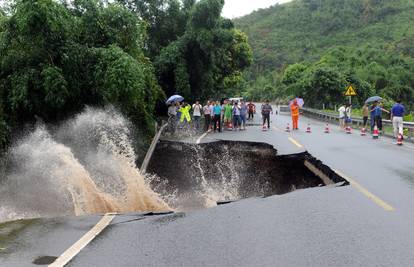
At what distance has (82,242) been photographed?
5.34 meters

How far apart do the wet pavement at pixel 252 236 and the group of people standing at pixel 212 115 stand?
17072 mm

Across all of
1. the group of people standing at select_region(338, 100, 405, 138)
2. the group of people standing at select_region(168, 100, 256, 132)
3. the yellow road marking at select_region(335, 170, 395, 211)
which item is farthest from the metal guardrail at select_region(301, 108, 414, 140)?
the yellow road marking at select_region(335, 170, 395, 211)

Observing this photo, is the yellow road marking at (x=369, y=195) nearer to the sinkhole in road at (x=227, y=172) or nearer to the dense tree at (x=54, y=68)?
the sinkhole in road at (x=227, y=172)

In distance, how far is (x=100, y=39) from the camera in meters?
17.6

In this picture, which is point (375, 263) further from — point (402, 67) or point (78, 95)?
point (402, 67)

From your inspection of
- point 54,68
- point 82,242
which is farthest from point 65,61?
point 82,242

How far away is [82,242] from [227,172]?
1100 centimetres

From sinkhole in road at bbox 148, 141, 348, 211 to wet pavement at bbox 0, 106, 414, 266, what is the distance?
3.43m

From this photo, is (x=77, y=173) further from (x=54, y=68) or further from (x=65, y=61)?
(x=65, y=61)

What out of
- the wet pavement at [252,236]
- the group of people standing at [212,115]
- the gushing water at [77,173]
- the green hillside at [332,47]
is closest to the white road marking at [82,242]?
the wet pavement at [252,236]

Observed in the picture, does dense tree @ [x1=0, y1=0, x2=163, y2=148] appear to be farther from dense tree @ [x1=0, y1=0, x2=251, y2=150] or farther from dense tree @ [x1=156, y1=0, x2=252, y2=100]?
dense tree @ [x1=156, y1=0, x2=252, y2=100]

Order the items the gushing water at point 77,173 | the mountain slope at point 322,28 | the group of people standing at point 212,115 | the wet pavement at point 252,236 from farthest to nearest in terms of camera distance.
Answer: the mountain slope at point 322,28
the group of people standing at point 212,115
the gushing water at point 77,173
the wet pavement at point 252,236

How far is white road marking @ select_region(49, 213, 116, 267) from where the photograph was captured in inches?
184

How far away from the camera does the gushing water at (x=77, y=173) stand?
9539 millimetres
